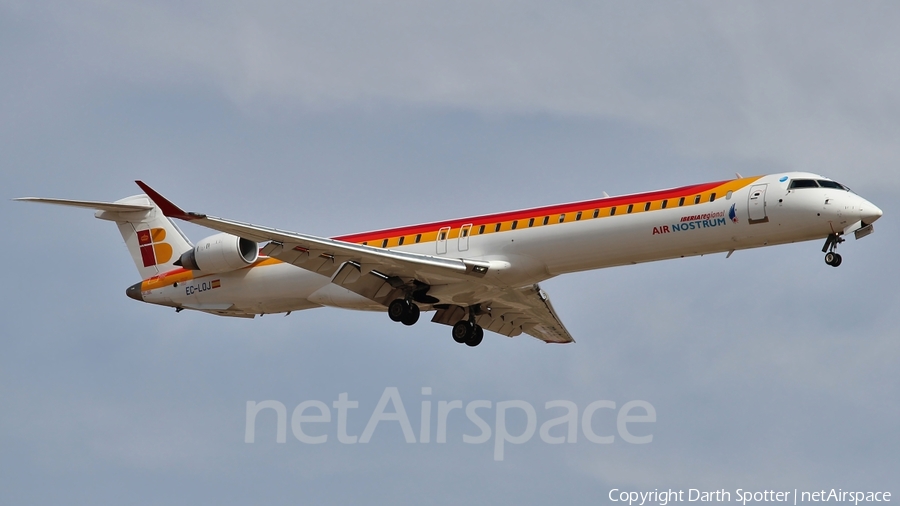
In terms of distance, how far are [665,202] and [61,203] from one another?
14028 millimetres

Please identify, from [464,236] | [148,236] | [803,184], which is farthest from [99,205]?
[803,184]

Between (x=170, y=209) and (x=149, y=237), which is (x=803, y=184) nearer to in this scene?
(x=170, y=209)

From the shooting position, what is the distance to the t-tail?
1321 inches

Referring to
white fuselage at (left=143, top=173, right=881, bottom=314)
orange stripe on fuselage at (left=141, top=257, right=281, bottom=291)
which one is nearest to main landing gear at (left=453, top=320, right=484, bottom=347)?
white fuselage at (left=143, top=173, right=881, bottom=314)

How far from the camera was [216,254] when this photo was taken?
98.5 ft

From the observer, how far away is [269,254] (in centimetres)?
2802

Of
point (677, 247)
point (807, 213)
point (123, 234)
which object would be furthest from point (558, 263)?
point (123, 234)

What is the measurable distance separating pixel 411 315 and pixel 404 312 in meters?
0.18

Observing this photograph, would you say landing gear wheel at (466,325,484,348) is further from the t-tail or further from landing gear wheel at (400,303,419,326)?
the t-tail

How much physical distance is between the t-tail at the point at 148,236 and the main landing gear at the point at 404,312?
311 inches

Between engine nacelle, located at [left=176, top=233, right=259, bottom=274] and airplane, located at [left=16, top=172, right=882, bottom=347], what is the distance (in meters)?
0.03

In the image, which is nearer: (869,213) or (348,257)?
(869,213)

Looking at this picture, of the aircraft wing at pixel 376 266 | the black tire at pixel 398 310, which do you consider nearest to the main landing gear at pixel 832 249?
the aircraft wing at pixel 376 266

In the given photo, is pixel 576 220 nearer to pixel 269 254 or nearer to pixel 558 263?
pixel 558 263
